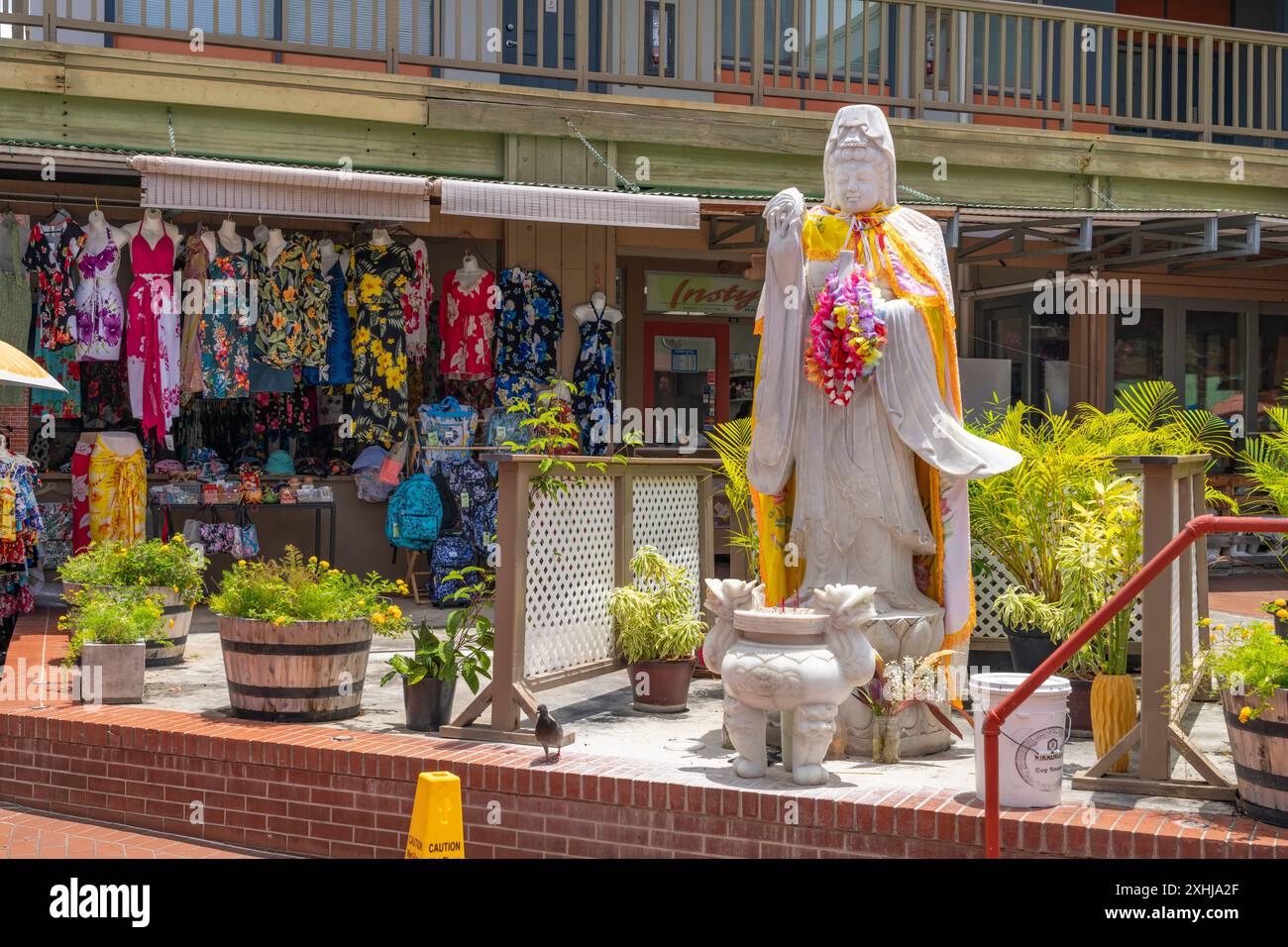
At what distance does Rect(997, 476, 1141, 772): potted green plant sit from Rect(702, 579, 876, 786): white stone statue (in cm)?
118

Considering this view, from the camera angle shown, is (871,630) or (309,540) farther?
(309,540)

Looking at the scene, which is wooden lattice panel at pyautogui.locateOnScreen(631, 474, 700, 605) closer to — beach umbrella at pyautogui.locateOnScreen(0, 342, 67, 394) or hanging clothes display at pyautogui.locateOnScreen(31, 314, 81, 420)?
beach umbrella at pyautogui.locateOnScreen(0, 342, 67, 394)

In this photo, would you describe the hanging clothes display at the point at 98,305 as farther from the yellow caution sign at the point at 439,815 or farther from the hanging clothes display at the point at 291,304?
the yellow caution sign at the point at 439,815

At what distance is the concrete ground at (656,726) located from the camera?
596 centimetres

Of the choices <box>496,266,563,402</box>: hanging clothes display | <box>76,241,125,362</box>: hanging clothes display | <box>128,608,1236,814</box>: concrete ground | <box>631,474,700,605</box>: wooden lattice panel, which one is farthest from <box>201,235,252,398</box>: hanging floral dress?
<box>631,474,700,605</box>: wooden lattice panel

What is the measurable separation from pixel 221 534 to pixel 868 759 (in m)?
6.75

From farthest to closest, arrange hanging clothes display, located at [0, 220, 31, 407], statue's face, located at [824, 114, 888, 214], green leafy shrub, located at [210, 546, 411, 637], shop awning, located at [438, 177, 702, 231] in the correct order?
hanging clothes display, located at [0, 220, 31, 407], shop awning, located at [438, 177, 702, 231], green leafy shrub, located at [210, 546, 411, 637], statue's face, located at [824, 114, 888, 214]

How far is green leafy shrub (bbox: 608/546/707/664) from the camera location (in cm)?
760

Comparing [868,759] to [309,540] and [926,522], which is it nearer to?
[926,522]

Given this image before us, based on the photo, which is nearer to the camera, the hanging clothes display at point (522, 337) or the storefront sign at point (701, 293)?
the hanging clothes display at point (522, 337)

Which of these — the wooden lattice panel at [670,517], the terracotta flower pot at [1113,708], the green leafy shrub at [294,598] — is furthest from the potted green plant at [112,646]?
the terracotta flower pot at [1113,708]

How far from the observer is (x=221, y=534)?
11508mm

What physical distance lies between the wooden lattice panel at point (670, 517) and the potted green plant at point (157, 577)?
2838mm
